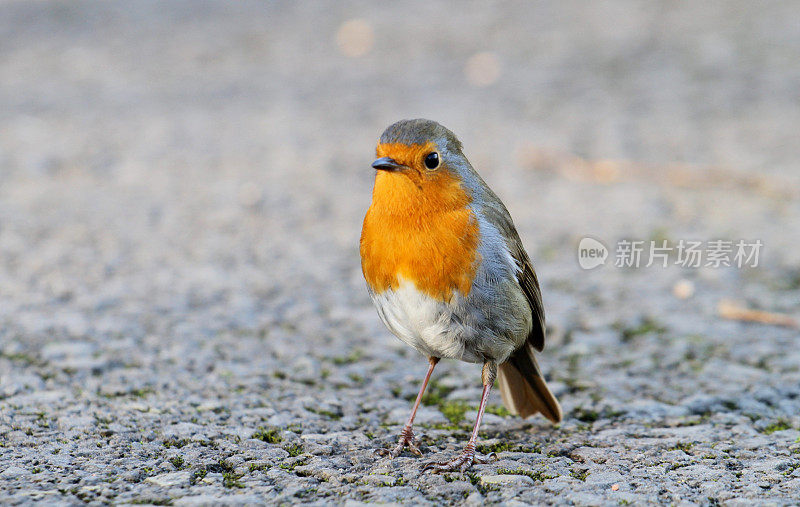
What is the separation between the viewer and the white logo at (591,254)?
5.49m

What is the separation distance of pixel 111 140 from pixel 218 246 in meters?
2.38

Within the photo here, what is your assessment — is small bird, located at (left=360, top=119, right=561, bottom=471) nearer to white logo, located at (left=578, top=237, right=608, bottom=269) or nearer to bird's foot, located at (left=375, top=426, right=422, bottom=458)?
bird's foot, located at (left=375, top=426, right=422, bottom=458)

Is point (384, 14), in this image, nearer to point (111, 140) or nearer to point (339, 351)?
point (111, 140)

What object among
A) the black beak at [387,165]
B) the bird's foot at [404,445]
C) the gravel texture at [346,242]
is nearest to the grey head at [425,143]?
the black beak at [387,165]

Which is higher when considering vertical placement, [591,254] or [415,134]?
[415,134]

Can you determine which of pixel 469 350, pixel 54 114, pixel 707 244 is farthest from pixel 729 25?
pixel 469 350

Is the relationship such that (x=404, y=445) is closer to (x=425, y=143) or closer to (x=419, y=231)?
(x=419, y=231)

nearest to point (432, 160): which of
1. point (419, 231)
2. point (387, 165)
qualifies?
point (387, 165)

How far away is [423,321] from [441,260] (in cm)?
22

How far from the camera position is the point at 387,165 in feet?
10.0

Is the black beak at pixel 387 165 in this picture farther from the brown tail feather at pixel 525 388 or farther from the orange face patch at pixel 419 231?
the brown tail feather at pixel 525 388

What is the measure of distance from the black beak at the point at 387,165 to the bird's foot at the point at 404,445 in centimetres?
94

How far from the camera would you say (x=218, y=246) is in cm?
557

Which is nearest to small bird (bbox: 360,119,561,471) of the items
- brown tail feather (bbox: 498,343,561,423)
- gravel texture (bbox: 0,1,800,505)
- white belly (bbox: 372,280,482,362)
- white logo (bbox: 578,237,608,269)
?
white belly (bbox: 372,280,482,362)
